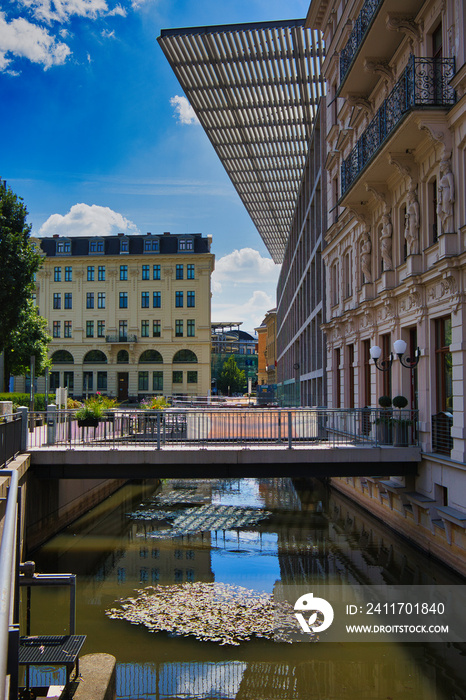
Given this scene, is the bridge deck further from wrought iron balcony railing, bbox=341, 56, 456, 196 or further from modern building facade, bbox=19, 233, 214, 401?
modern building facade, bbox=19, 233, 214, 401

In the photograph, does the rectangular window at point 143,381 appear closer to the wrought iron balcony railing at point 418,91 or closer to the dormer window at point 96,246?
the dormer window at point 96,246

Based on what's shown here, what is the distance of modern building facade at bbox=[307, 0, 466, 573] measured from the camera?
1298cm

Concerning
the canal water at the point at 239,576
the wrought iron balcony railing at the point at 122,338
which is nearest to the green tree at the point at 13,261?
the canal water at the point at 239,576

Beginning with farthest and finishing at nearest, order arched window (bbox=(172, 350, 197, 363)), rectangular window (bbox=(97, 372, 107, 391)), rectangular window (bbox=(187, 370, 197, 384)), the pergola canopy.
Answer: rectangular window (bbox=(97, 372, 107, 391)), arched window (bbox=(172, 350, 197, 363)), rectangular window (bbox=(187, 370, 197, 384)), the pergola canopy

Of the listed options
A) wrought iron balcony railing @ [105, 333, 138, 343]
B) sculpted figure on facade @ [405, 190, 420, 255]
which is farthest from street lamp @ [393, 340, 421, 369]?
wrought iron balcony railing @ [105, 333, 138, 343]

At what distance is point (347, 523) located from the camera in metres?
18.3

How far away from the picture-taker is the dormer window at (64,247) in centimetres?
7081

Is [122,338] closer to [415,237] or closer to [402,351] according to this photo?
[415,237]

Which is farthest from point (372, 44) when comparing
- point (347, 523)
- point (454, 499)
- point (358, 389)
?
point (347, 523)

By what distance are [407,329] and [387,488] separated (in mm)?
4552

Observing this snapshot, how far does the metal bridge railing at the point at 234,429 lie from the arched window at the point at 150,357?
5129 centimetres

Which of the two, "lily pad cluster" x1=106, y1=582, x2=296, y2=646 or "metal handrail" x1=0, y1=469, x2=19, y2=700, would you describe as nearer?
"metal handrail" x1=0, y1=469, x2=19, y2=700

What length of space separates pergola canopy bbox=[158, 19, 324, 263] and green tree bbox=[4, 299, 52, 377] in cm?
1830

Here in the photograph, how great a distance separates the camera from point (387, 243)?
18.6 meters
